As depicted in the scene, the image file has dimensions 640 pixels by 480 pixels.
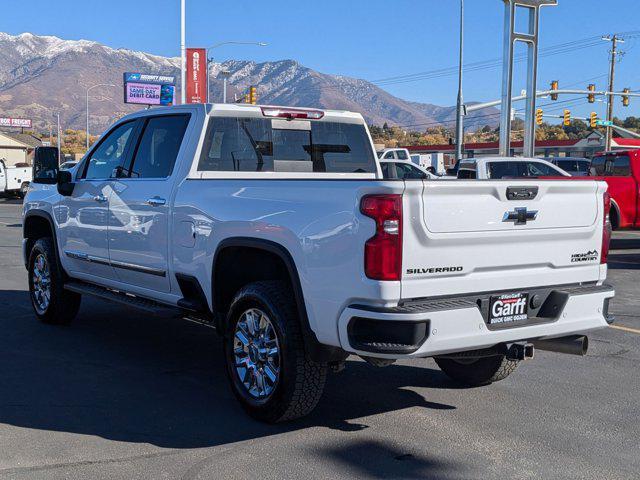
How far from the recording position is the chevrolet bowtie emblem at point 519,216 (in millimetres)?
4605

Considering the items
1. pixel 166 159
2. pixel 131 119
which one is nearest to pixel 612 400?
pixel 166 159

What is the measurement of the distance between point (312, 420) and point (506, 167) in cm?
1476

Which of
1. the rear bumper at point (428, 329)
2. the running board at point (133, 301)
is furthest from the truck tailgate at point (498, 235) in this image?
the running board at point (133, 301)

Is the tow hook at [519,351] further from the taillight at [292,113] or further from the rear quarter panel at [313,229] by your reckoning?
the taillight at [292,113]

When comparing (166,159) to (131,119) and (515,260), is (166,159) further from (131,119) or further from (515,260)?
(515,260)

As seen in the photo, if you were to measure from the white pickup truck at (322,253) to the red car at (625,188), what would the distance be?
1220cm

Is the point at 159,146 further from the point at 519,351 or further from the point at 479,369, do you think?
the point at 519,351

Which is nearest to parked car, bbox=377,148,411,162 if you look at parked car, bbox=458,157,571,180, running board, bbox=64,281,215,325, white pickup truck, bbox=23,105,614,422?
parked car, bbox=458,157,571,180

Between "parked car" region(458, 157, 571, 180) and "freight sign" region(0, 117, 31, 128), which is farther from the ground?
"freight sign" region(0, 117, 31, 128)

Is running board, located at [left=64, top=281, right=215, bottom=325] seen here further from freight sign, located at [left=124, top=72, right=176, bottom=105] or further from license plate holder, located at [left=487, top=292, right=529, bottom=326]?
freight sign, located at [left=124, top=72, right=176, bottom=105]

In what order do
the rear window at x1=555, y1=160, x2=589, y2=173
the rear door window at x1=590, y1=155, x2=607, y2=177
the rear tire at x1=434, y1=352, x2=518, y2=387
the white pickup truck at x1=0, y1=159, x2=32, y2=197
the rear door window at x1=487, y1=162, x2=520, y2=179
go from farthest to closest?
the white pickup truck at x1=0, y1=159, x2=32, y2=197
the rear window at x1=555, y1=160, x2=589, y2=173
the rear door window at x1=487, y1=162, x2=520, y2=179
the rear door window at x1=590, y1=155, x2=607, y2=177
the rear tire at x1=434, y1=352, x2=518, y2=387

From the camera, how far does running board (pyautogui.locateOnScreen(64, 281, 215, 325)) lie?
19.5 ft

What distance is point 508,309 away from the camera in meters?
4.64

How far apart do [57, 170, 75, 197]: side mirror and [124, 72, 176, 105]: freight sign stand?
5519cm
